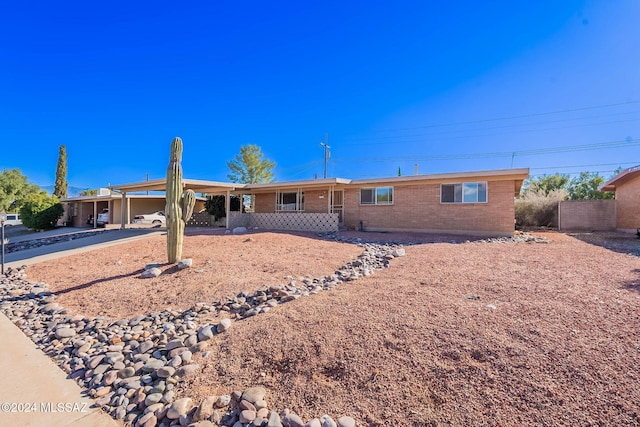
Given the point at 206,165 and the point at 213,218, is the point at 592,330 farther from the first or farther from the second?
the point at 206,165

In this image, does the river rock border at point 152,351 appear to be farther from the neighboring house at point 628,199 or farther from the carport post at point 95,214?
the carport post at point 95,214

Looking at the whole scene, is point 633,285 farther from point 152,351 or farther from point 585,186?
point 585,186

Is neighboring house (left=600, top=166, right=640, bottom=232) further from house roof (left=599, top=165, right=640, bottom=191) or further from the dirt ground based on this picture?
the dirt ground

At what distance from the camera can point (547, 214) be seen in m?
19.7

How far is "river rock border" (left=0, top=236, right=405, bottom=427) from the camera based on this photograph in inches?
92.0

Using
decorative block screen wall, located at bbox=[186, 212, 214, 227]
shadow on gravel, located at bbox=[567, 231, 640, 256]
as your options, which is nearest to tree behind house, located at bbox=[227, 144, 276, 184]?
decorative block screen wall, located at bbox=[186, 212, 214, 227]

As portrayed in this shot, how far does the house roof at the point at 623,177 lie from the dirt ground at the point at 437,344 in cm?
1270

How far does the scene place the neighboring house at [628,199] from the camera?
14.6 m

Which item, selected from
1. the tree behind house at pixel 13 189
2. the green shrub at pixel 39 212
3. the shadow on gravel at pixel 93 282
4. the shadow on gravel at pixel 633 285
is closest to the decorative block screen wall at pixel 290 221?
the shadow on gravel at pixel 93 282

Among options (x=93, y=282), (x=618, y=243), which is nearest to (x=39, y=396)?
(x=93, y=282)

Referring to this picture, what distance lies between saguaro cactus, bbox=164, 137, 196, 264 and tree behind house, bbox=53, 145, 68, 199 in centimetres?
3892

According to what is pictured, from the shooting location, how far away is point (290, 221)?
17297mm

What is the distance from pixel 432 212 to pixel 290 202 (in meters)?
9.15

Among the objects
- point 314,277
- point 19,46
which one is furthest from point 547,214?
point 19,46
